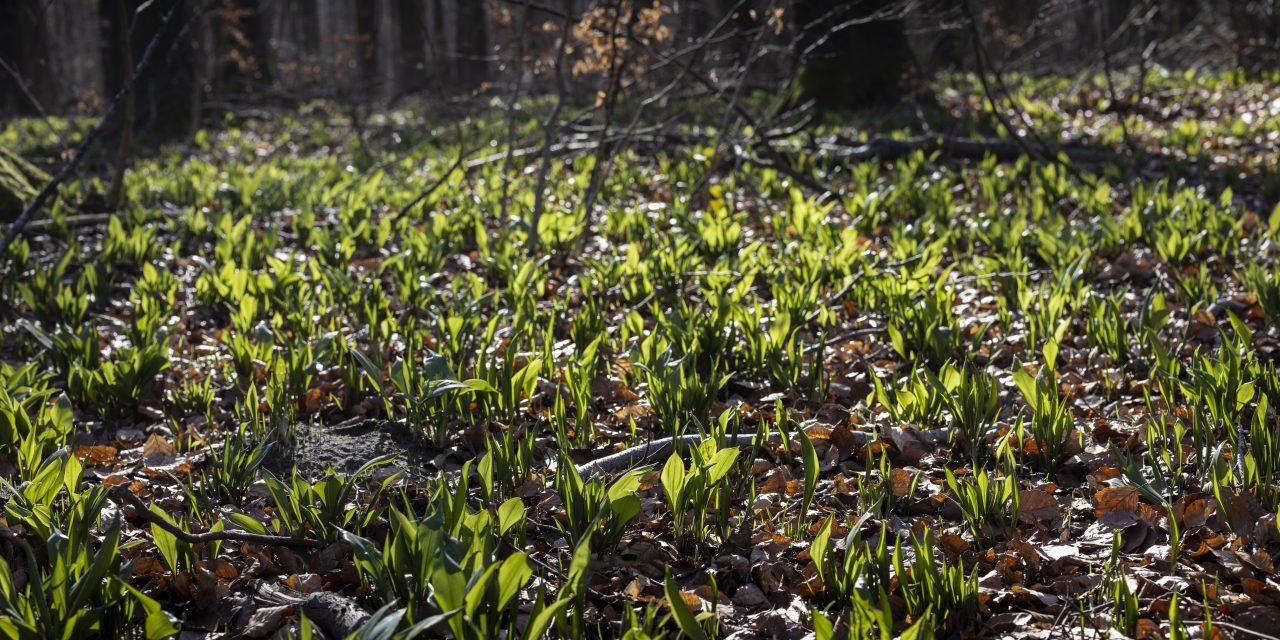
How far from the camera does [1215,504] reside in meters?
1.89

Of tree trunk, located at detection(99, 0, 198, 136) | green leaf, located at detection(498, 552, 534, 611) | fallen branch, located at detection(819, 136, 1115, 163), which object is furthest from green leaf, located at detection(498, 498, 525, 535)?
tree trunk, located at detection(99, 0, 198, 136)

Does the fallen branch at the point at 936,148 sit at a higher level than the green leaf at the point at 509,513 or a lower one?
higher

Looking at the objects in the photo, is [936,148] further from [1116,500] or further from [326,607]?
[326,607]

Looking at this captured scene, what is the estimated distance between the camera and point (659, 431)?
2568 millimetres

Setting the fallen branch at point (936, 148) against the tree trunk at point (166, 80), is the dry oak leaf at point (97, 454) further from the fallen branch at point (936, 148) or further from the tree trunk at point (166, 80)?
the tree trunk at point (166, 80)

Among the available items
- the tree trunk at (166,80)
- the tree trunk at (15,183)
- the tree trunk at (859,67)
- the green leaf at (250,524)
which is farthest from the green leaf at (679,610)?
the tree trunk at (166,80)

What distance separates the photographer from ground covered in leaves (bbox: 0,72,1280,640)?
1.66 meters

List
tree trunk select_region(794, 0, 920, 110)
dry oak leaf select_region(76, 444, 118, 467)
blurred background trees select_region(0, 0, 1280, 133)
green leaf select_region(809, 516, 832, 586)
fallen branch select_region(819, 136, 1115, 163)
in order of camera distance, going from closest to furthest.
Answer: green leaf select_region(809, 516, 832, 586), dry oak leaf select_region(76, 444, 118, 467), blurred background trees select_region(0, 0, 1280, 133), fallen branch select_region(819, 136, 1115, 163), tree trunk select_region(794, 0, 920, 110)

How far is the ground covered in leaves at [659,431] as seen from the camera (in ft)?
5.44

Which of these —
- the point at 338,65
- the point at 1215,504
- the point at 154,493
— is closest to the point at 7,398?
the point at 154,493

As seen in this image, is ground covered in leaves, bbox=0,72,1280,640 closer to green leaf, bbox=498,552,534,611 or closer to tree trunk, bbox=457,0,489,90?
green leaf, bbox=498,552,534,611

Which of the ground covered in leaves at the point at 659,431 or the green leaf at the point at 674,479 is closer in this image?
the ground covered in leaves at the point at 659,431

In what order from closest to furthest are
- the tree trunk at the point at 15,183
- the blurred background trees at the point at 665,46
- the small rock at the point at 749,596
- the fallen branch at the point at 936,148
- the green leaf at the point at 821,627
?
the green leaf at the point at 821,627 < the small rock at the point at 749,596 < the blurred background trees at the point at 665,46 < the tree trunk at the point at 15,183 < the fallen branch at the point at 936,148

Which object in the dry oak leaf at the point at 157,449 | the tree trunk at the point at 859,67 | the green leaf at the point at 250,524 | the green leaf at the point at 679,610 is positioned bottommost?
the dry oak leaf at the point at 157,449
